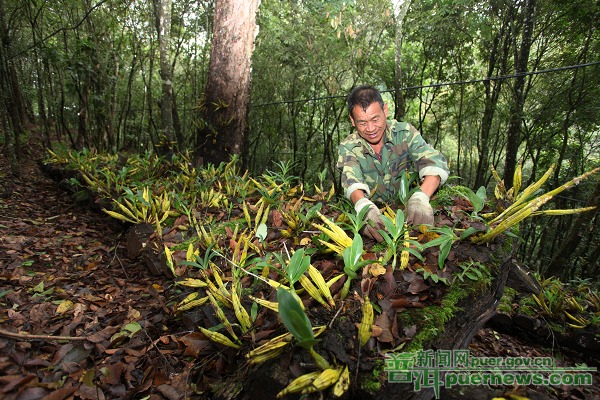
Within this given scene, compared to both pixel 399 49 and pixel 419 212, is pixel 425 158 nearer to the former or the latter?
pixel 419 212

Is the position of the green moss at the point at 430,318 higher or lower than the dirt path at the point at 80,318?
higher

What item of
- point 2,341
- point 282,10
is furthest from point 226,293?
point 282,10

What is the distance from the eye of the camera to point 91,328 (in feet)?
5.94

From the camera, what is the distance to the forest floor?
1.38 meters

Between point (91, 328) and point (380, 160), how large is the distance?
8.23ft

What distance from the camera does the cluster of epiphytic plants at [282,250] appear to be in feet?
3.77

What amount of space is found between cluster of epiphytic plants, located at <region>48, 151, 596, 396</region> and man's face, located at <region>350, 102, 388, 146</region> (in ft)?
1.58

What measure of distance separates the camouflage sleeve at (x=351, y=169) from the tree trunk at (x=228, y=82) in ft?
8.05

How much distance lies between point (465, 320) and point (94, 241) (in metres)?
3.58

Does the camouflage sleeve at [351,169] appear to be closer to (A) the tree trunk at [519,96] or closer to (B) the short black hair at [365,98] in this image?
(B) the short black hair at [365,98]

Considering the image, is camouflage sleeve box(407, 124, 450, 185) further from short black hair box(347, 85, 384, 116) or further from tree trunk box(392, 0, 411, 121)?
tree trunk box(392, 0, 411, 121)

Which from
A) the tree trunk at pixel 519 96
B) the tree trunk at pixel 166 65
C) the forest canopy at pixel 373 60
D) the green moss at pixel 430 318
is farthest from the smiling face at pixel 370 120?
the tree trunk at pixel 519 96

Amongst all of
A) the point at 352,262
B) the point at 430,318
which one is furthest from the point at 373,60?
Result: the point at 430,318

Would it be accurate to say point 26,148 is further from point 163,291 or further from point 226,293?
point 226,293
